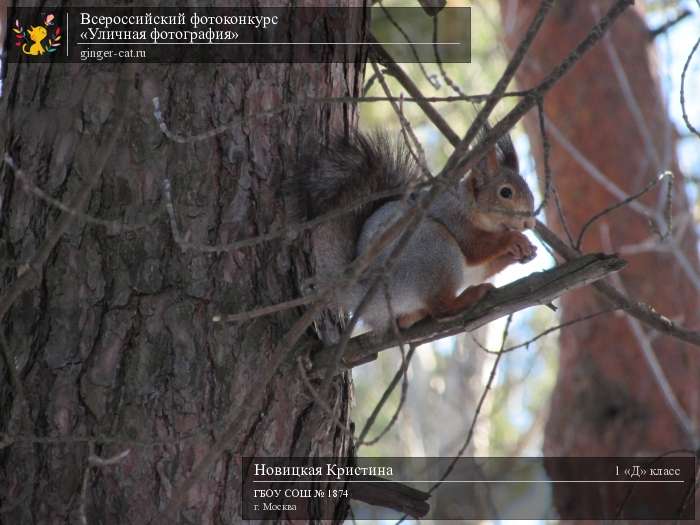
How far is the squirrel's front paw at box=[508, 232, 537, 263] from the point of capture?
191cm

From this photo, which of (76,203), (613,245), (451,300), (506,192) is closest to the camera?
(76,203)

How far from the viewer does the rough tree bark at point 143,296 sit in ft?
4.54

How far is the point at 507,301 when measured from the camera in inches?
55.0

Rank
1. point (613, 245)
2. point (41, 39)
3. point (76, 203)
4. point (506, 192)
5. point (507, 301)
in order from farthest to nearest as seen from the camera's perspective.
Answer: point (613, 245) < point (506, 192) < point (41, 39) < point (507, 301) < point (76, 203)

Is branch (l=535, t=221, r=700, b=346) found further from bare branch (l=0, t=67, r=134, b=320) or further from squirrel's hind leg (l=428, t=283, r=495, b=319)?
bare branch (l=0, t=67, r=134, b=320)

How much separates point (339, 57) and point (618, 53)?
9.55 ft

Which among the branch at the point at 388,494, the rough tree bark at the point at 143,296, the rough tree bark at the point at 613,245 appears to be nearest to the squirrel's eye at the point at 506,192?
the rough tree bark at the point at 143,296

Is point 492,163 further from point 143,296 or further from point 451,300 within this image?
point 143,296

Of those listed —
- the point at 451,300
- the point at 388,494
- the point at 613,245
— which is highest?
the point at 613,245

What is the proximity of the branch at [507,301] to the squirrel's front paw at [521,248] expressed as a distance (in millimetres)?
441

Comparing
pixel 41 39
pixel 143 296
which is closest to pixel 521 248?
pixel 143 296

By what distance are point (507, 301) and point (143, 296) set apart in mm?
561

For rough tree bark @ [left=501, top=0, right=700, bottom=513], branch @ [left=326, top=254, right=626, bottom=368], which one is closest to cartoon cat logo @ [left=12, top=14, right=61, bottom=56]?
branch @ [left=326, top=254, right=626, bottom=368]

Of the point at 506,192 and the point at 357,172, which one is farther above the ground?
the point at 506,192
